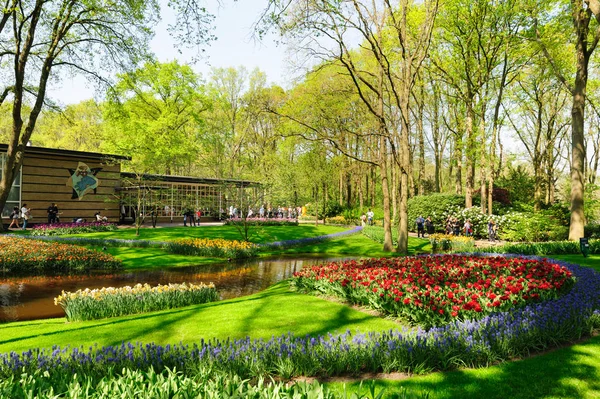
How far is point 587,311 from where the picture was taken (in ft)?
19.5

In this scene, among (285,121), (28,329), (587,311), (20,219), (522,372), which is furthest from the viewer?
(285,121)

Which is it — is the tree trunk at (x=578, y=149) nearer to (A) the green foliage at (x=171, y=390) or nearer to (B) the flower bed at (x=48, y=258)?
(A) the green foliage at (x=171, y=390)

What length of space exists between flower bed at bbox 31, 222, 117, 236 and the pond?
10.4 m

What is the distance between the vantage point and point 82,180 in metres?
29.1

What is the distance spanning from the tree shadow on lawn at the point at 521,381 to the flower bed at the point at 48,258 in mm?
14438

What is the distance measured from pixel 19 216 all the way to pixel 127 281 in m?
18.2

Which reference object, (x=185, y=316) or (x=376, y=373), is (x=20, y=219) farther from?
(x=376, y=373)

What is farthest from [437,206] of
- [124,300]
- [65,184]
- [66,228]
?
[65,184]

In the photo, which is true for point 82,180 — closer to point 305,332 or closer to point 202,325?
point 202,325

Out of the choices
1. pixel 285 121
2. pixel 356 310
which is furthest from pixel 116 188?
pixel 356 310

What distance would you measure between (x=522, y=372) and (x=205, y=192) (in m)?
37.8

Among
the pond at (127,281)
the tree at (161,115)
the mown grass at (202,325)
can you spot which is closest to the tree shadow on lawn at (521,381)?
the mown grass at (202,325)

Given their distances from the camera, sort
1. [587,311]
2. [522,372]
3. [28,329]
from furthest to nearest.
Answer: [28,329] < [587,311] < [522,372]

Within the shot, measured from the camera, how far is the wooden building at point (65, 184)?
26172 millimetres
